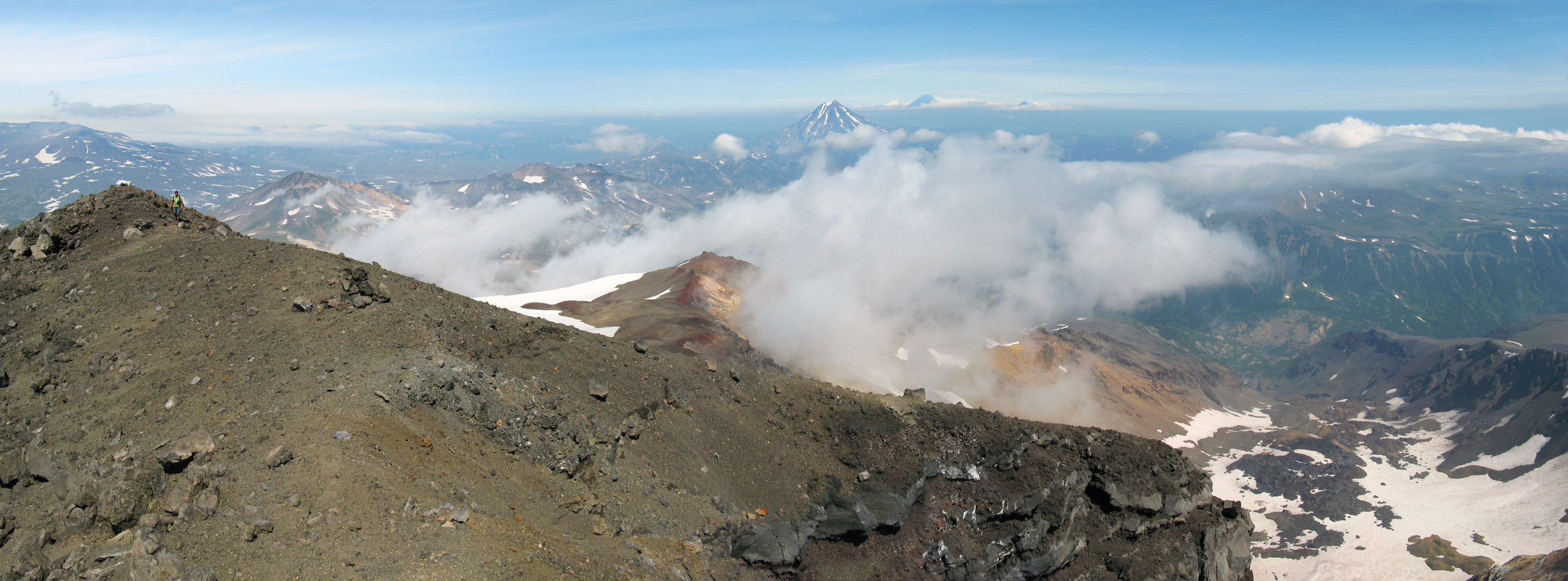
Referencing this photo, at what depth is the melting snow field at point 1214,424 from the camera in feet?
511

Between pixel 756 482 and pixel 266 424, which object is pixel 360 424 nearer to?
pixel 266 424

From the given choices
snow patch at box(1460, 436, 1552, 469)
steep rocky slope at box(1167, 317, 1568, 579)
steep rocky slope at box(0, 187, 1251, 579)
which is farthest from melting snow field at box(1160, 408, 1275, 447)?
steep rocky slope at box(0, 187, 1251, 579)

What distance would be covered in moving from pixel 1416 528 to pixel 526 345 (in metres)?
140

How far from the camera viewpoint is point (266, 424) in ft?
62.8

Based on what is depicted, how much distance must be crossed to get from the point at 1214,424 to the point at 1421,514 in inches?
2568

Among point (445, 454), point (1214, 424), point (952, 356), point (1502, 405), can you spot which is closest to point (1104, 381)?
point (1214, 424)

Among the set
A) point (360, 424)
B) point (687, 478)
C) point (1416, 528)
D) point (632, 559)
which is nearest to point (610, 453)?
point (687, 478)

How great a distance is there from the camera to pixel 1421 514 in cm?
11150

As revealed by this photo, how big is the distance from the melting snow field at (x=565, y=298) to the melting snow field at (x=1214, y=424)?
12686cm

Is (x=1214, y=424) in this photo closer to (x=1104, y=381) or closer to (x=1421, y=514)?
(x=1104, y=381)

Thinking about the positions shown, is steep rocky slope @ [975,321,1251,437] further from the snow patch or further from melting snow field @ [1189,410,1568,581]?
the snow patch

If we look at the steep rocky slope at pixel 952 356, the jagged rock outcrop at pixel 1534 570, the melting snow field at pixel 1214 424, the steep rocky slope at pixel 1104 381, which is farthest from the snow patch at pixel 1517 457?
the jagged rock outcrop at pixel 1534 570

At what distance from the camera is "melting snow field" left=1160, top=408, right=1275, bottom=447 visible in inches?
6132

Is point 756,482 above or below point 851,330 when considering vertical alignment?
above
